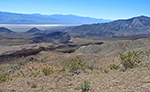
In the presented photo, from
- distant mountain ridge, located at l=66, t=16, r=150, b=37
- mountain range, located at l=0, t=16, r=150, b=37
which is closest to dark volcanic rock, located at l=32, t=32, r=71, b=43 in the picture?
mountain range, located at l=0, t=16, r=150, b=37

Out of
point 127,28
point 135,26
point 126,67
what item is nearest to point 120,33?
point 127,28

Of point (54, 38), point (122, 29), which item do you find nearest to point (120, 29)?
point (122, 29)

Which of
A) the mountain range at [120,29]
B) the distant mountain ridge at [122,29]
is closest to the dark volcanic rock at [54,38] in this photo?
the mountain range at [120,29]

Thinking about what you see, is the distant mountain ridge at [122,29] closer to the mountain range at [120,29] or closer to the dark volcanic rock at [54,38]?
the mountain range at [120,29]

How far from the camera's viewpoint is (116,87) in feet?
30.6

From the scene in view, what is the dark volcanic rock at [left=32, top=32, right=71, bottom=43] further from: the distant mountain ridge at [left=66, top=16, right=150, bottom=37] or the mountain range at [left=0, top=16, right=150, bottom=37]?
the distant mountain ridge at [left=66, top=16, right=150, bottom=37]

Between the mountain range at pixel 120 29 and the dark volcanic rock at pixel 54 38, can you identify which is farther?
the mountain range at pixel 120 29

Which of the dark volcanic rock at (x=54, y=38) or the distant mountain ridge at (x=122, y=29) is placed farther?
the distant mountain ridge at (x=122, y=29)

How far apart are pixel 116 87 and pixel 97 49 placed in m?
45.7

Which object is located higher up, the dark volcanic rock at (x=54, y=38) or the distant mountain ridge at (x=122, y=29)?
the distant mountain ridge at (x=122, y=29)

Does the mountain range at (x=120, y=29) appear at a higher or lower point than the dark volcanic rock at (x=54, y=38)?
higher

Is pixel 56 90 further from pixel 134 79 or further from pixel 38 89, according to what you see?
pixel 134 79

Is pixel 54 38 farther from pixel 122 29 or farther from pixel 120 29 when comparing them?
pixel 122 29

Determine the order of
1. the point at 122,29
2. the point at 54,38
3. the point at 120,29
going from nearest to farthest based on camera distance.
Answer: the point at 54,38, the point at 122,29, the point at 120,29
